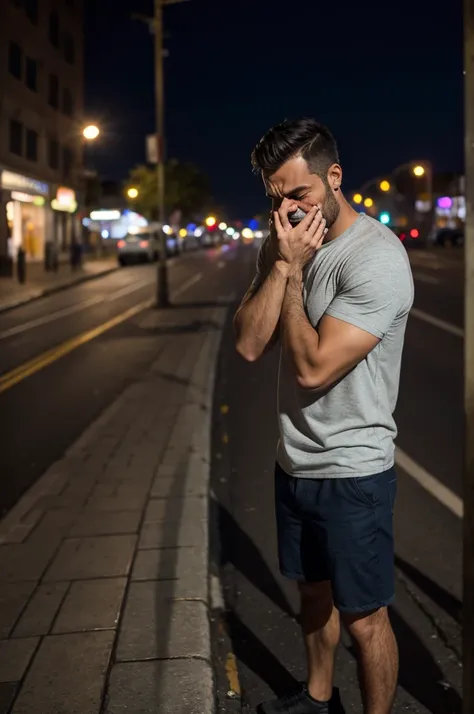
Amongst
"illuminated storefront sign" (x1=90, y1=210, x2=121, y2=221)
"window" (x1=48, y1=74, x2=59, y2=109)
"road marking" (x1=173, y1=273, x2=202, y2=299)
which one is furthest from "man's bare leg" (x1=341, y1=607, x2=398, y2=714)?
"illuminated storefront sign" (x1=90, y1=210, x2=121, y2=221)

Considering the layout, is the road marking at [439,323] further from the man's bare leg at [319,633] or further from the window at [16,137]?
the window at [16,137]

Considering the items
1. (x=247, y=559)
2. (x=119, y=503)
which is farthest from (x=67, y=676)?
(x=119, y=503)

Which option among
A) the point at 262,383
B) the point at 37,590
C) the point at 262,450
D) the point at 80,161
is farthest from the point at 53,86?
the point at 37,590

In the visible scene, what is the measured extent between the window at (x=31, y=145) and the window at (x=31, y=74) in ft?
7.23

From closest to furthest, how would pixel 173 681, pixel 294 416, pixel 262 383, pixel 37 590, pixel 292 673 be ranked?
pixel 294 416 → pixel 173 681 → pixel 292 673 → pixel 37 590 → pixel 262 383

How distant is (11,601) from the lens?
14.0 feet

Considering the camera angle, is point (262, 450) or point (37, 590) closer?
point (37, 590)

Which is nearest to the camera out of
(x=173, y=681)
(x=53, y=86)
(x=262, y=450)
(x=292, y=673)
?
(x=173, y=681)

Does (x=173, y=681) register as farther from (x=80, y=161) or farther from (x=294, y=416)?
(x=80, y=161)

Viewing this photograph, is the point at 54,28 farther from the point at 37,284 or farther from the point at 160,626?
the point at 160,626

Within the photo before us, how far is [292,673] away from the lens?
154 inches

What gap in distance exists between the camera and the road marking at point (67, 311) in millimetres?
18197

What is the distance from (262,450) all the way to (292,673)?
4036mm

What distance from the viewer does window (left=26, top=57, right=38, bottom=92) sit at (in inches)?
1786
